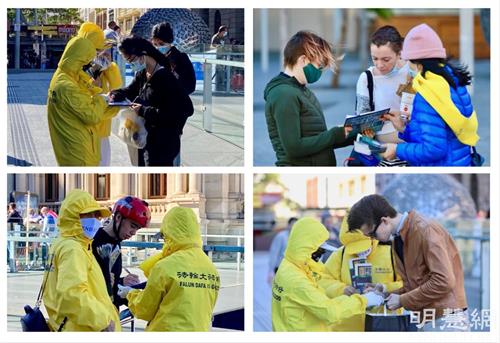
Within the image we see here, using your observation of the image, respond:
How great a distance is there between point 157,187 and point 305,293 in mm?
813

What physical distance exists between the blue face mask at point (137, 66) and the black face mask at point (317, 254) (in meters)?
1.13

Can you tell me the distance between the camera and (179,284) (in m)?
5.03

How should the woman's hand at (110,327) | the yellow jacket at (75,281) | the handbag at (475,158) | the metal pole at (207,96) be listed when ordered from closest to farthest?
1. the yellow jacket at (75,281)
2. the woman's hand at (110,327)
3. the handbag at (475,158)
4. the metal pole at (207,96)

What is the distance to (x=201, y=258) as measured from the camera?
515 centimetres

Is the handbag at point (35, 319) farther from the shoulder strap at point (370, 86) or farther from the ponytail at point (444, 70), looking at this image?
the ponytail at point (444, 70)

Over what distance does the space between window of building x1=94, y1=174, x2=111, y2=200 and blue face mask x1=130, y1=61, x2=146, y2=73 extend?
0.49 metres

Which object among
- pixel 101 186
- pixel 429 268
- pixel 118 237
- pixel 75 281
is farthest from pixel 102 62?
pixel 429 268

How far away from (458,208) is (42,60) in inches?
170

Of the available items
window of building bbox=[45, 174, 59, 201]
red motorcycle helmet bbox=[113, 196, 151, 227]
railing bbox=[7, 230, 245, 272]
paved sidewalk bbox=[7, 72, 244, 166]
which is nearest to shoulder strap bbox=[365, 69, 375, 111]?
paved sidewalk bbox=[7, 72, 244, 166]

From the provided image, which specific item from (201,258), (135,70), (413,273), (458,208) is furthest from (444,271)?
(458,208)

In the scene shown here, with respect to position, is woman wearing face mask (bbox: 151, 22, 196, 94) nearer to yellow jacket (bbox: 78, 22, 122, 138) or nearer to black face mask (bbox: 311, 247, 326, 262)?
yellow jacket (bbox: 78, 22, 122, 138)

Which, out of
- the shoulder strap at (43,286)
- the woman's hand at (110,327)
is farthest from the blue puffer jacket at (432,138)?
the shoulder strap at (43,286)

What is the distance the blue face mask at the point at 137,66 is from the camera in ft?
17.6

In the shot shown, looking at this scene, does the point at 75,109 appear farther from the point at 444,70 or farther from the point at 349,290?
the point at 444,70
